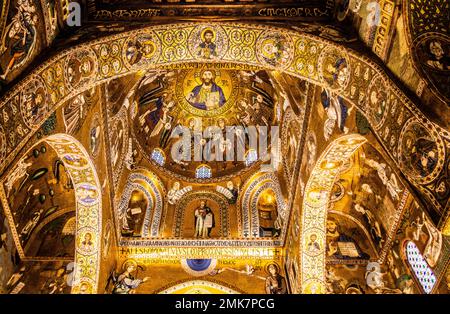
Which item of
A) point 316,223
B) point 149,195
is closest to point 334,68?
point 316,223

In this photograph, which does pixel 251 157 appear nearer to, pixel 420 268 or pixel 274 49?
pixel 274 49

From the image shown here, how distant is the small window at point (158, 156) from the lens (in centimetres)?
1450

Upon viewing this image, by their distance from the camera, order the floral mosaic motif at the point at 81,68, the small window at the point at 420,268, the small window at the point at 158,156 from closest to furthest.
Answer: the floral mosaic motif at the point at 81,68 → the small window at the point at 420,268 → the small window at the point at 158,156

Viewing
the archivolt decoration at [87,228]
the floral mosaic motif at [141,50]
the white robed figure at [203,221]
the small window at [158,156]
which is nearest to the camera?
the floral mosaic motif at [141,50]

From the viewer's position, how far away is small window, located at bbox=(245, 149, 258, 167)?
14.8 meters

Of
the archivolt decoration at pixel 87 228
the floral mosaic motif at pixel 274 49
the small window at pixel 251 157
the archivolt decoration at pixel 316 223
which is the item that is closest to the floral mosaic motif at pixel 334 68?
the floral mosaic motif at pixel 274 49

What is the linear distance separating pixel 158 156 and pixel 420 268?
31.2 ft

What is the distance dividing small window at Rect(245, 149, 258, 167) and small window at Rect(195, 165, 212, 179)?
1516mm

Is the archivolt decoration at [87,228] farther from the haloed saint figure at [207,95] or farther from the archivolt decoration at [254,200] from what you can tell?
the haloed saint figure at [207,95]

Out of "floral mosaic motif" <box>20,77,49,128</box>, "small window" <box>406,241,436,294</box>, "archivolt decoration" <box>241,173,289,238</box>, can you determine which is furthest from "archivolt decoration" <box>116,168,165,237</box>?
"small window" <box>406,241,436,294</box>

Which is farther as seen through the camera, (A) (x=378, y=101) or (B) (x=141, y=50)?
(B) (x=141, y=50)

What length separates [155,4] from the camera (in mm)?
8633

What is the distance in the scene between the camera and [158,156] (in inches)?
576

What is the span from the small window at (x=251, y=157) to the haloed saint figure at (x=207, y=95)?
2.12 m
